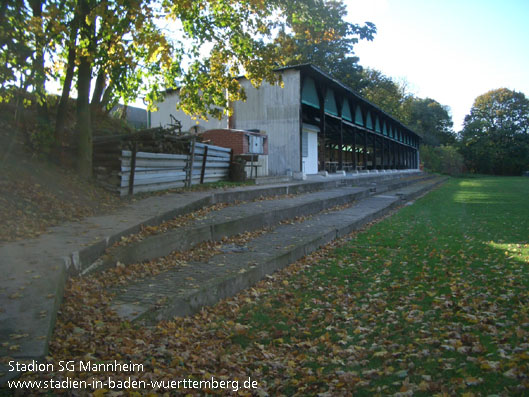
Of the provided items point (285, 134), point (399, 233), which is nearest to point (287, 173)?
point (285, 134)

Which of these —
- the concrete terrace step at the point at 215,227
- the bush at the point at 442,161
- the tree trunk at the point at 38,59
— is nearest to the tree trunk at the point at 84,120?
the tree trunk at the point at 38,59

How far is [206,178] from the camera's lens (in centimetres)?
1454

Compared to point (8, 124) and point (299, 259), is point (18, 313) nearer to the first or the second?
point (299, 259)

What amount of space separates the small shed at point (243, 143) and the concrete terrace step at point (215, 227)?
4.60 metres

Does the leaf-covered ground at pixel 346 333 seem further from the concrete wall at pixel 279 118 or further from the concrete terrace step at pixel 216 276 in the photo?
the concrete wall at pixel 279 118

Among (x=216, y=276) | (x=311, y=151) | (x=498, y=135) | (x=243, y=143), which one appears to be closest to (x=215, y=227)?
(x=216, y=276)

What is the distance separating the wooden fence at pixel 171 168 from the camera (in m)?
10.0

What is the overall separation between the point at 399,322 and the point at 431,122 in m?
79.8

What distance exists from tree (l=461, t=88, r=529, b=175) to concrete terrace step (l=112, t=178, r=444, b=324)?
227ft

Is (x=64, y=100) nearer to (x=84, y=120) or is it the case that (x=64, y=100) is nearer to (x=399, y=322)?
(x=84, y=120)

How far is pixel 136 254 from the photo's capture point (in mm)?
6020

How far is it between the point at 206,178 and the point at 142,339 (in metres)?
10.9

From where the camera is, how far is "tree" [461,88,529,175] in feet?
225

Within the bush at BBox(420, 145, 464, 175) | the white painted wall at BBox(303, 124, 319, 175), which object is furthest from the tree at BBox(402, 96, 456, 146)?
the white painted wall at BBox(303, 124, 319, 175)
